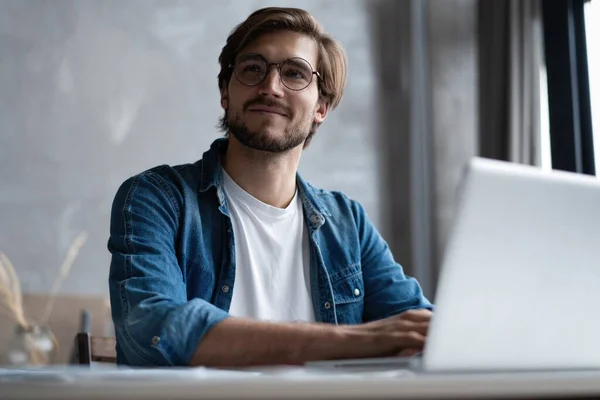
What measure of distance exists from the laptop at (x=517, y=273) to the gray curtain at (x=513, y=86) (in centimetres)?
260

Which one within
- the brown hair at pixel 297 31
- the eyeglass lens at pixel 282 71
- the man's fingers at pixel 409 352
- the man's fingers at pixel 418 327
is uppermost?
the brown hair at pixel 297 31

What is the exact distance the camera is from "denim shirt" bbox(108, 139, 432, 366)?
3.86 feet

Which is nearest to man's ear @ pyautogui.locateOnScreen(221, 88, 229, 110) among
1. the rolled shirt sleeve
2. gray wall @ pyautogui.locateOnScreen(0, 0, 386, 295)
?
the rolled shirt sleeve

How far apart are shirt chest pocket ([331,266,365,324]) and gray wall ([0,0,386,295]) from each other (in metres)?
1.74

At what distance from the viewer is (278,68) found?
1867 mm

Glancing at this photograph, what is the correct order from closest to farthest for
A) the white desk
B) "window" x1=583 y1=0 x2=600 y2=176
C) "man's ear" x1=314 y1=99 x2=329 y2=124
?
the white desk
"man's ear" x1=314 y1=99 x2=329 y2=124
"window" x1=583 y1=0 x2=600 y2=176

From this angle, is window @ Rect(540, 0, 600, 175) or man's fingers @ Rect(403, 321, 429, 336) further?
window @ Rect(540, 0, 600, 175)

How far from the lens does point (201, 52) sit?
11.7ft

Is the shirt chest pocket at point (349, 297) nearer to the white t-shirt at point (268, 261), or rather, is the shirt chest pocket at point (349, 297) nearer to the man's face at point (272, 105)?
the white t-shirt at point (268, 261)

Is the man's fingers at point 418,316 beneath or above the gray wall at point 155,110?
beneath

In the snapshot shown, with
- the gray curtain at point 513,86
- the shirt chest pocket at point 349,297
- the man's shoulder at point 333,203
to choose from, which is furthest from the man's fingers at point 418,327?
the gray curtain at point 513,86

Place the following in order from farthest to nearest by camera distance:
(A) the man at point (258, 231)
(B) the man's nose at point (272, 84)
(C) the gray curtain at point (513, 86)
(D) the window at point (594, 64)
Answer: (C) the gray curtain at point (513, 86) < (D) the window at point (594, 64) < (B) the man's nose at point (272, 84) < (A) the man at point (258, 231)

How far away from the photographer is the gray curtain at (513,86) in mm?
3408

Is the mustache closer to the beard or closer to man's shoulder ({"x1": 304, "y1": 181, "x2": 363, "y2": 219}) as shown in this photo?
the beard
